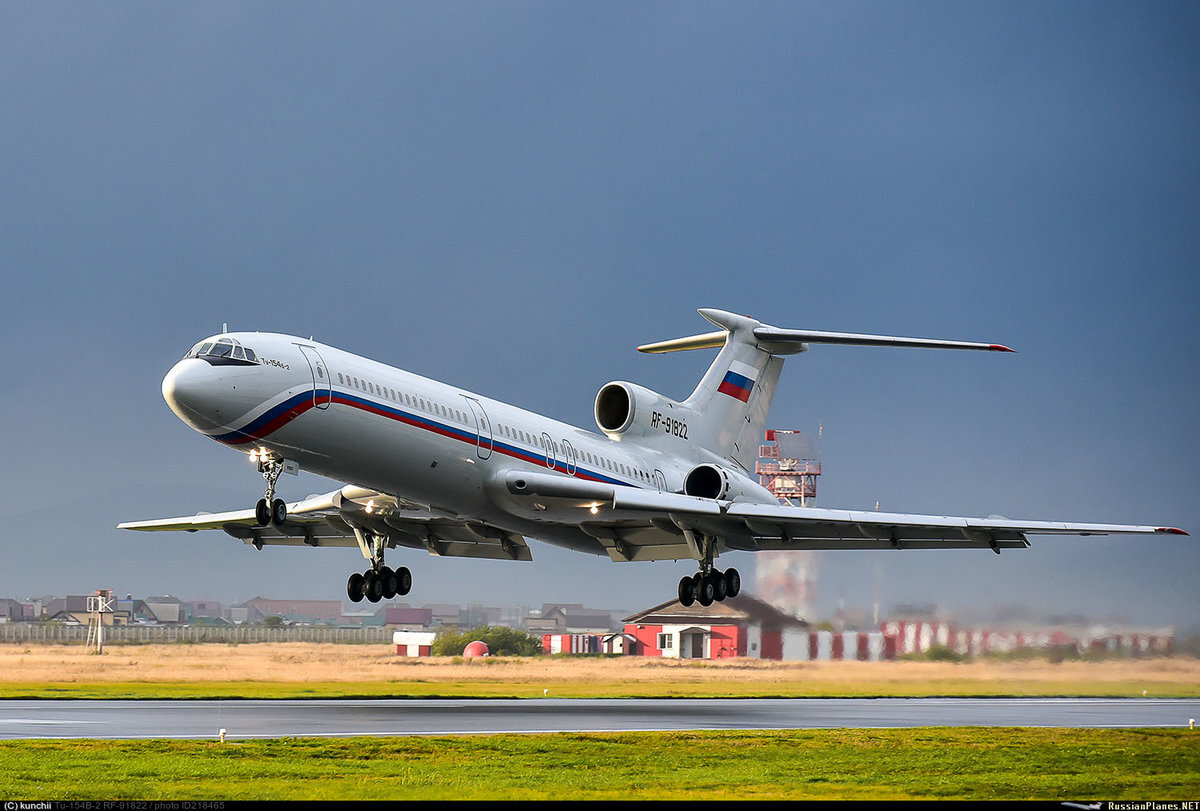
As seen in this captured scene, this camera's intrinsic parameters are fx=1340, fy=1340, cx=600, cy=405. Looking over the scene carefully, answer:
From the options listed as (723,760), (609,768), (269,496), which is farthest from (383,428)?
(723,760)

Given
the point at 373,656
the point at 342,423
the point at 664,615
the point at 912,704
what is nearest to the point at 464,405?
the point at 342,423

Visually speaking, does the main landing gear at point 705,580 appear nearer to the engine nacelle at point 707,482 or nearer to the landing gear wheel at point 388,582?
the engine nacelle at point 707,482

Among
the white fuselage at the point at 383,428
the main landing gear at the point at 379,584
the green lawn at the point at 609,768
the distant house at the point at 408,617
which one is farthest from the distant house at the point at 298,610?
the green lawn at the point at 609,768

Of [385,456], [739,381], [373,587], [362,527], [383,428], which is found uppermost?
[739,381]

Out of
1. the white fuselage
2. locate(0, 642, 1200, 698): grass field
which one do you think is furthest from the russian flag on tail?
locate(0, 642, 1200, 698): grass field

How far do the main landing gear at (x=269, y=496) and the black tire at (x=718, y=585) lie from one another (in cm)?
1051

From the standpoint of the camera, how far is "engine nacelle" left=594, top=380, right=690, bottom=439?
30.7 metres

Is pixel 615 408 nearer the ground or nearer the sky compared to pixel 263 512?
nearer the sky

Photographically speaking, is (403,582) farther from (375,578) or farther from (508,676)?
(508,676)

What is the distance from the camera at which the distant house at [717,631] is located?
33.0 m

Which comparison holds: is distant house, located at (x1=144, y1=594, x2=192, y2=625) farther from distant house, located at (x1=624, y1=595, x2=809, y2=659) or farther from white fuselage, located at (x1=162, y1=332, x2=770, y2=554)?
white fuselage, located at (x1=162, y1=332, x2=770, y2=554)

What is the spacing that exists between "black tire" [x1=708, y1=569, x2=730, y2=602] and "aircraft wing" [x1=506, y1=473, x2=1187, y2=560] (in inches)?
33.3

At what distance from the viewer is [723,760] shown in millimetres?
19141

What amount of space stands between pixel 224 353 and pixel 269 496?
2.59 m
